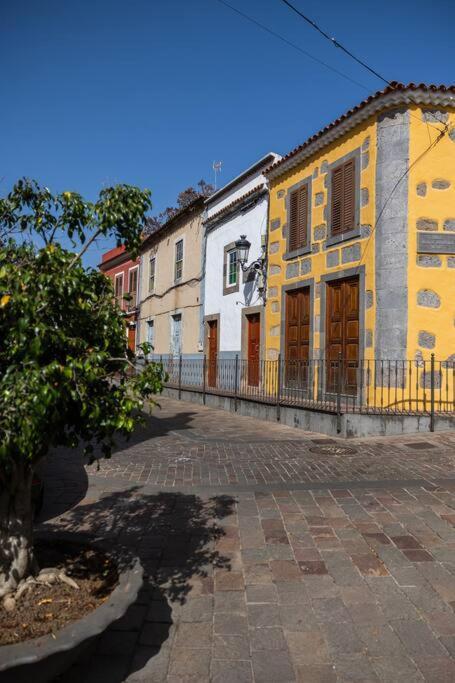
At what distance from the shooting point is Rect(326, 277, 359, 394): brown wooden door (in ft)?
33.6

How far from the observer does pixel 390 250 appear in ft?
31.6

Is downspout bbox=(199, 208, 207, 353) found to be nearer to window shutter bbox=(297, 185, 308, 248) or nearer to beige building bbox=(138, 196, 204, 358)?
beige building bbox=(138, 196, 204, 358)

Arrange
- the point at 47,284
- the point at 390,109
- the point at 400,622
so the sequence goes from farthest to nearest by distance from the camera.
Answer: the point at 390,109, the point at 400,622, the point at 47,284

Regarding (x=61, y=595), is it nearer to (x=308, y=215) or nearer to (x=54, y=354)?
(x=54, y=354)

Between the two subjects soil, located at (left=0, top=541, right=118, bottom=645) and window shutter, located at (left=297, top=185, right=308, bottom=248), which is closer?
soil, located at (left=0, top=541, right=118, bottom=645)

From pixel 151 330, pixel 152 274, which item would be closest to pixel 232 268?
pixel 152 274

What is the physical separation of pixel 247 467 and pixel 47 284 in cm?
479

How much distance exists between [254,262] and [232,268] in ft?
5.78

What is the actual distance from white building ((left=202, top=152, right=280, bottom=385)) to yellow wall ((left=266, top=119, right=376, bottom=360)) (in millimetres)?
537

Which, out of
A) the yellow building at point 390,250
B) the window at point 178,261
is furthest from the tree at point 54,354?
the window at point 178,261

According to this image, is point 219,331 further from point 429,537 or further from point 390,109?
point 429,537

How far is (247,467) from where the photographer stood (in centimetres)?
629

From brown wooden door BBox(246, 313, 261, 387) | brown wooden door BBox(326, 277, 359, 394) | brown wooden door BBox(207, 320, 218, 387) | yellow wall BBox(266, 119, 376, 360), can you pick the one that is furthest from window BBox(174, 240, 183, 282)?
brown wooden door BBox(326, 277, 359, 394)

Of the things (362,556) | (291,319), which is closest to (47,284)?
(362,556)
